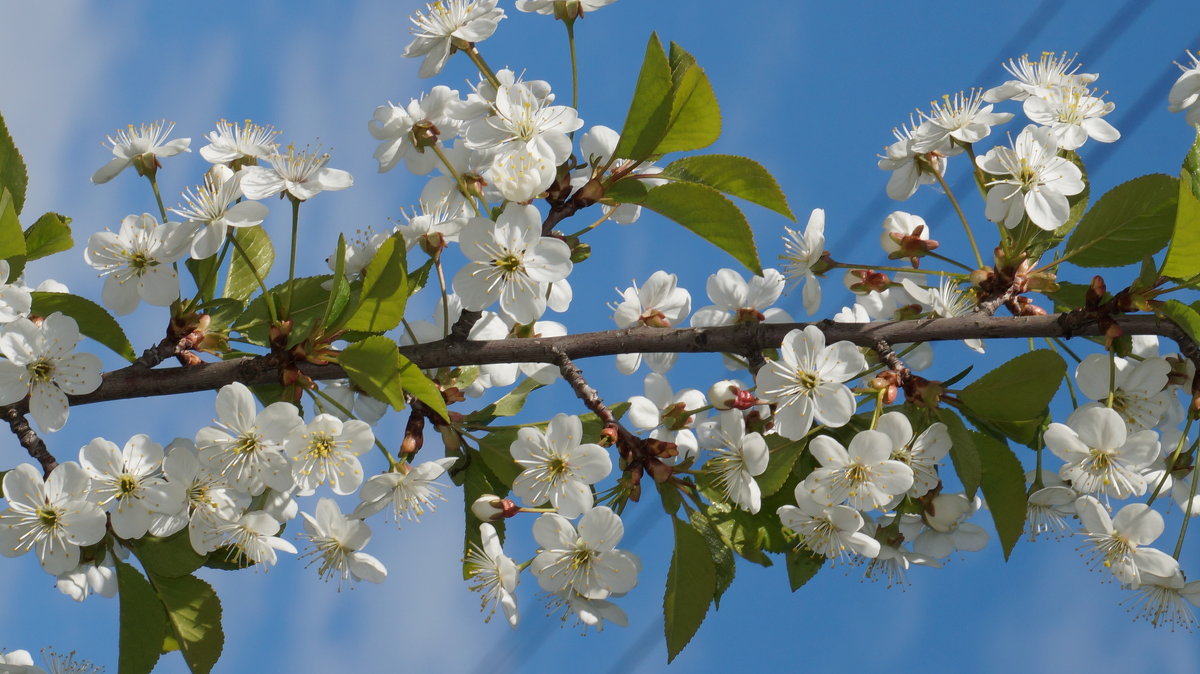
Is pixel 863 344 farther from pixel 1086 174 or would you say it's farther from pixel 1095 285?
pixel 1086 174

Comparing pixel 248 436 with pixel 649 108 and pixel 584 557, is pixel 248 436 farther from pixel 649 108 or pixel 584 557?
pixel 649 108

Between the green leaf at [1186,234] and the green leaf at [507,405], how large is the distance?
781 millimetres

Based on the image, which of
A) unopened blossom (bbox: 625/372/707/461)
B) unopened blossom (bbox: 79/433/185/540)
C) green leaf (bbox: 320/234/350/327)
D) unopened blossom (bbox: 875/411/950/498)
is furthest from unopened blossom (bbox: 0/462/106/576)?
unopened blossom (bbox: 875/411/950/498)

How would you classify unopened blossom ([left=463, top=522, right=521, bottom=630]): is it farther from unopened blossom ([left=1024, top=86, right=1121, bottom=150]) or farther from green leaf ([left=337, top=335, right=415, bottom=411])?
unopened blossom ([left=1024, top=86, right=1121, bottom=150])

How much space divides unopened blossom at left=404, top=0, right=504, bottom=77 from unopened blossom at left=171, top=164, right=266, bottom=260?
284 mm

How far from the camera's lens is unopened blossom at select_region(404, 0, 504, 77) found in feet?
4.40

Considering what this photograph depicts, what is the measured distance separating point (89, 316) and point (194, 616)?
0.39m

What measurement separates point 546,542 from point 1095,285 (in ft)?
2.29

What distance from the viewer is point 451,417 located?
1.38 metres

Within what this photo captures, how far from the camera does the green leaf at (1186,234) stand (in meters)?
1.15

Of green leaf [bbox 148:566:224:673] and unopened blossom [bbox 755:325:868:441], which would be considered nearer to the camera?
unopened blossom [bbox 755:325:868:441]

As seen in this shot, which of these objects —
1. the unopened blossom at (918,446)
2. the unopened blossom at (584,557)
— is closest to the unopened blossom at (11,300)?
the unopened blossom at (584,557)

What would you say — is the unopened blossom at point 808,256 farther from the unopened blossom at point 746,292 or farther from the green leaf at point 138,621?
the green leaf at point 138,621

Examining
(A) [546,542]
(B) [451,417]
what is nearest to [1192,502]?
(A) [546,542]
